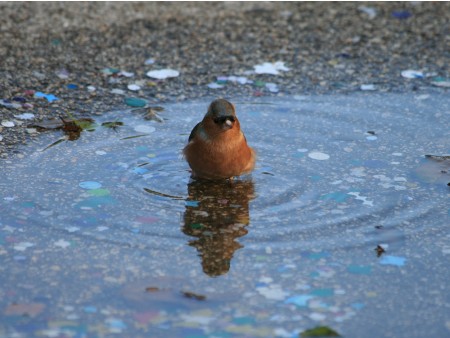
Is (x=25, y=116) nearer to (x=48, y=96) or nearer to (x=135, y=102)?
(x=48, y=96)

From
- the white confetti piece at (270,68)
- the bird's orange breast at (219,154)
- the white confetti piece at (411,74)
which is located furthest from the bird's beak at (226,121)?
the white confetti piece at (411,74)

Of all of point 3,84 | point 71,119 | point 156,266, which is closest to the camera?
point 156,266

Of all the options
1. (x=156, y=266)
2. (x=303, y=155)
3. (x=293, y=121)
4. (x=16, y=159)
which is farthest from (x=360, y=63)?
(x=156, y=266)

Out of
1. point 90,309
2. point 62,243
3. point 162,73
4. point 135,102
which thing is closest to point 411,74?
point 162,73

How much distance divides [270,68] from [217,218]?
269 centimetres

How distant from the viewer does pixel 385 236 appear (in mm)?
4543

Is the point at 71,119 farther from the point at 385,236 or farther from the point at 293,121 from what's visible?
the point at 385,236

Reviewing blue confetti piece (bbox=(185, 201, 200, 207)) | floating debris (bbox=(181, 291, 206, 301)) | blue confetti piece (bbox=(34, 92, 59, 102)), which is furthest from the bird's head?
blue confetti piece (bbox=(34, 92, 59, 102))

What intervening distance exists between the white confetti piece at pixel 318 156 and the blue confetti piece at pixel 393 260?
1.47m

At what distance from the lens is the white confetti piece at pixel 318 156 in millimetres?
5691

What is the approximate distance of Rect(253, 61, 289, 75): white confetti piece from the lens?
7.16 m

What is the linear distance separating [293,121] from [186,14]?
2.42 metres

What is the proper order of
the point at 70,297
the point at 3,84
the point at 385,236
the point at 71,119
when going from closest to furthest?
the point at 70,297
the point at 385,236
the point at 71,119
the point at 3,84

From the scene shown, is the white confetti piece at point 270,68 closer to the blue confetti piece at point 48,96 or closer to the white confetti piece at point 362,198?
the blue confetti piece at point 48,96
